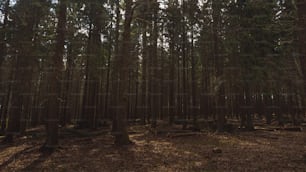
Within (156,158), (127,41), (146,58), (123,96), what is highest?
(146,58)

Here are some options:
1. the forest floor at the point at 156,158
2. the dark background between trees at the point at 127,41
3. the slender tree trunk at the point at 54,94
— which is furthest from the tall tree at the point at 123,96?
the slender tree trunk at the point at 54,94

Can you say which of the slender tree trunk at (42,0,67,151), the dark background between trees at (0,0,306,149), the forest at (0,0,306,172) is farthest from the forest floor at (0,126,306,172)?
the dark background between trees at (0,0,306,149)

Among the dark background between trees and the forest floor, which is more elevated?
the dark background between trees

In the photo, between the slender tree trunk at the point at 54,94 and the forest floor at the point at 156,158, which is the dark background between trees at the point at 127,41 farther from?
the forest floor at the point at 156,158

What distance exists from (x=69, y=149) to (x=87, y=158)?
6.96 ft

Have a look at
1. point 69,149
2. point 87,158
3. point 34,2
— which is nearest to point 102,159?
→ point 87,158

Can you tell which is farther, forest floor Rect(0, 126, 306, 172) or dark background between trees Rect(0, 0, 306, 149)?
dark background between trees Rect(0, 0, 306, 149)

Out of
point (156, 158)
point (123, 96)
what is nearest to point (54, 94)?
point (123, 96)

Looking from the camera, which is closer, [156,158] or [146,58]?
[156,158]

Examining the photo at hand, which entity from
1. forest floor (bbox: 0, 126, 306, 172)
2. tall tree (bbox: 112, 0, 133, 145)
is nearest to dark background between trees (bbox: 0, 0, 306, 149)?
tall tree (bbox: 112, 0, 133, 145)

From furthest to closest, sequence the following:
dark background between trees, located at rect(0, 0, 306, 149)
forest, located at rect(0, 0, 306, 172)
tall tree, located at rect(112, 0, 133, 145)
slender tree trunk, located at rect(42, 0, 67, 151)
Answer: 1. dark background between trees, located at rect(0, 0, 306, 149)
2. tall tree, located at rect(112, 0, 133, 145)
3. slender tree trunk, located at rect(42, 0, 67, 151)
4. forest, located at rect(0, 0, 306, 172)

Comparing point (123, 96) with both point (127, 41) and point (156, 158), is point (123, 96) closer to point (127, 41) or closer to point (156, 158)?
point (127, 41)

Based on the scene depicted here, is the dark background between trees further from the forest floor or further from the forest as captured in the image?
the forest floor

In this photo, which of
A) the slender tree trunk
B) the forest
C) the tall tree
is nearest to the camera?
the forest
